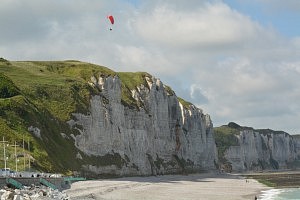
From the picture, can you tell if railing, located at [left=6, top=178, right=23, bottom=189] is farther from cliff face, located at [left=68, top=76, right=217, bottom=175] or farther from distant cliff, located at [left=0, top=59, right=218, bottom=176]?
cliff face, located at [left=68, top=76, right=217, bottom=175]

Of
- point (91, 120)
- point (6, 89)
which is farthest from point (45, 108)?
point (91, 120)

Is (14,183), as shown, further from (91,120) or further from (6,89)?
(91,120)

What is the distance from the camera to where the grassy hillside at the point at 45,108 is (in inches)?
3083

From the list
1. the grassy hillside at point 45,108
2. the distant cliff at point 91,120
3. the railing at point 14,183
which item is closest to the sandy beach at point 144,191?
the railing at point 14,183

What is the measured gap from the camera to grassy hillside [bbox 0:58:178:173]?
7831 centimetres

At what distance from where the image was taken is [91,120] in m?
114

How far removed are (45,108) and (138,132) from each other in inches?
1576

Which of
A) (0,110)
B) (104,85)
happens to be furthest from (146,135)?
(0,110)

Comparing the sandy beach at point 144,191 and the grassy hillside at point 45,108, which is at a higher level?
the grassy hillside at point 45,108

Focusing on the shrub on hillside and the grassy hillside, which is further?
the shrub on hillside

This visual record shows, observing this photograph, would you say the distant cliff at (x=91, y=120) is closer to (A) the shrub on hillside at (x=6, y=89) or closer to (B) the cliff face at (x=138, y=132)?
(B) the cliff face at (x=138, y=132)

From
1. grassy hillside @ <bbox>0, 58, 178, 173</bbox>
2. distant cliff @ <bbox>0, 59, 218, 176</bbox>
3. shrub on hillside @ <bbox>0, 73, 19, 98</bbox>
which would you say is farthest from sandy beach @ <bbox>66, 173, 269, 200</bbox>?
shrub on hillside @ <bbox>0, 73, 19, 98</bbox>

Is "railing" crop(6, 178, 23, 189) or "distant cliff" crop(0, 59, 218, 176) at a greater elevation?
"distant cliff" crop(0, 59, 218, 176)

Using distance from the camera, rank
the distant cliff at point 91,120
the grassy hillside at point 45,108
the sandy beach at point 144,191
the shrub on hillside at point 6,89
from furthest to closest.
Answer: the shrub on hillside at point 6,89
the distant cliff at point 91,120
the grassy hillside at point 45,108
the sandy beach at point 144,191
